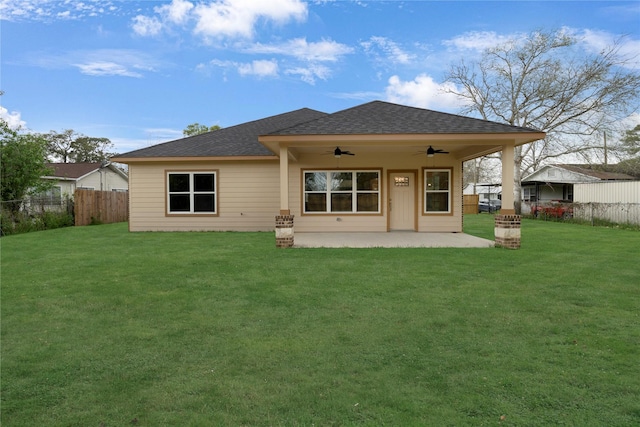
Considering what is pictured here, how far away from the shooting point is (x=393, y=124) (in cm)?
1009

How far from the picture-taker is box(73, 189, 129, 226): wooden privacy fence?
55.7 feet

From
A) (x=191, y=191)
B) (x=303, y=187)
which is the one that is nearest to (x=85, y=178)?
(x=191, y=191)

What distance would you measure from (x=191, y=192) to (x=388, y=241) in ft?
→ 24.2

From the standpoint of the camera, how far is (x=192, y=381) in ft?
9.45

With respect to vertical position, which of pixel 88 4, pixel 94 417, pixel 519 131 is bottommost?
pixel 94 417

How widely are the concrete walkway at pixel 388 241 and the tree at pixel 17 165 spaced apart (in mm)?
11705

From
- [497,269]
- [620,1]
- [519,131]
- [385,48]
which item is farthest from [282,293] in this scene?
[620,1]

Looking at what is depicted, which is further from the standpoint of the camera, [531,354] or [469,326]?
[469,326]

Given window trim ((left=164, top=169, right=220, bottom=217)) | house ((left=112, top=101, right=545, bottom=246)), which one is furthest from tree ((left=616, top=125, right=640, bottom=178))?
window trim ((left=164, top=169, right=220, bottom=217))

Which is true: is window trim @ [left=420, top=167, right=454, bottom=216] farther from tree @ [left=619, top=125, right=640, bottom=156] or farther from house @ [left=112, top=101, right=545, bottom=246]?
tree @ [left=619, top=125, right=640, bottom=156]

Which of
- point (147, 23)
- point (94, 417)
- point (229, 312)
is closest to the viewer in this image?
point (94, 417)

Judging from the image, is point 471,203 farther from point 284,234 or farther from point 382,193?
point 284,234

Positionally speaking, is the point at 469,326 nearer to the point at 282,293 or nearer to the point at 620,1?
the point at 282,293

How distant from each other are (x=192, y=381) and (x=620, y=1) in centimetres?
1789
